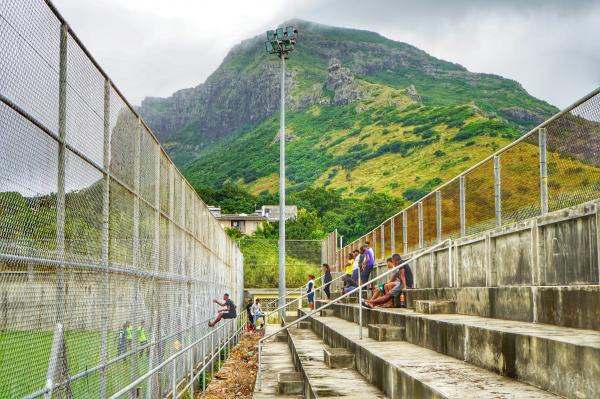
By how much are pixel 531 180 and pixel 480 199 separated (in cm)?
271

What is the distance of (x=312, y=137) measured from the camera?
138000 mm

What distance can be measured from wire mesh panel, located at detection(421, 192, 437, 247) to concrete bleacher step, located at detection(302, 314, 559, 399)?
653 centimetres

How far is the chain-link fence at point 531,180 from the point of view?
6.98 metres

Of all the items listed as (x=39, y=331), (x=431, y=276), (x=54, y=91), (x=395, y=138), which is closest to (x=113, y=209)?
(x=54, y=91)

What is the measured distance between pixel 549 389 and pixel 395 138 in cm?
12106

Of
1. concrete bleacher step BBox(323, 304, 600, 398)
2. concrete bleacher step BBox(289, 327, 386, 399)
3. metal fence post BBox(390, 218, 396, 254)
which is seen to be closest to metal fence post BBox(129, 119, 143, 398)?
concrete bleacher step BBox(289, 327, 386, 399)

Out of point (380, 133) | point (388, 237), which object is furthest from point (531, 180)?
point (380, 133)

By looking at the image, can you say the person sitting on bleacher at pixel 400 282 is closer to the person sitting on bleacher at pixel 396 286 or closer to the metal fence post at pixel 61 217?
the person sitting on bleacher at pixel 396 286

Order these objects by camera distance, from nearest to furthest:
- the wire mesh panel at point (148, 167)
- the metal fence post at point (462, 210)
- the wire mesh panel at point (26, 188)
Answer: the wire mesh panel at point (26, 188) < the wire mesh panel at point (148, 167) < the metal fence post at point (462, 210)

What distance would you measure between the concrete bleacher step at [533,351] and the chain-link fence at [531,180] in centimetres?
171

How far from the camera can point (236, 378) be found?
15.7 meters

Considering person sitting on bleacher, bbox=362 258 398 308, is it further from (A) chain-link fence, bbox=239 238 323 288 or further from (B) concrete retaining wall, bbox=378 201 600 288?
(A) chain-link fence, bbox=239 238 323 288

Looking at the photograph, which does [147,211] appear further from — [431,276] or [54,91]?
[431,276]

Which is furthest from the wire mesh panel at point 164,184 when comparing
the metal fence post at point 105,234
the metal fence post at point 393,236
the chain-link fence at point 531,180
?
the metal fence post at point 393,236
